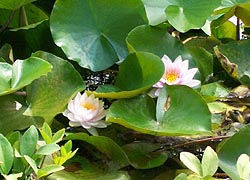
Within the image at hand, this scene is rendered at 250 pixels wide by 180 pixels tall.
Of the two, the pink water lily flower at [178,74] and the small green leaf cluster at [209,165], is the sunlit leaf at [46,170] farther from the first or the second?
the pink water lily flower at [178,74]

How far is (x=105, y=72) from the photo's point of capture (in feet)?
3.55

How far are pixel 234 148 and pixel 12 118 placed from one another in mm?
375

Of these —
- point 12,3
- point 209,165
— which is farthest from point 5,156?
point 12,3

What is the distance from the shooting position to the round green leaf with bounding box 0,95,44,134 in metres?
0.85

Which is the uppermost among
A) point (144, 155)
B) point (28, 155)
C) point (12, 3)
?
point (12, 3)

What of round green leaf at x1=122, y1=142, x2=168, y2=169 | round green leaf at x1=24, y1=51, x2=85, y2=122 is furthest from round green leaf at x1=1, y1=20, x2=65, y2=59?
round green leaf at x1=122, y1=142, x2=168, y2=169

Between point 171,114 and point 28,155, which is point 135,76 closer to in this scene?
point 171,114

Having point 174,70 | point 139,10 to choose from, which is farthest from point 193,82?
point 139,10

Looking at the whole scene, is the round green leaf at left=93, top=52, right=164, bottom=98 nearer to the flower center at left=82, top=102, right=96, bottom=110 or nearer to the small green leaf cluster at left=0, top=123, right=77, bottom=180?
the flower center at left=82, top=102, right=96, bottom=110

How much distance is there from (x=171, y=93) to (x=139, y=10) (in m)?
0.22

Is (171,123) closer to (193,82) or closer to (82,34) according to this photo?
(193,82)

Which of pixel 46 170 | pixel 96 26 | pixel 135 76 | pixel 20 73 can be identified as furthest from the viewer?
pixel 96 26

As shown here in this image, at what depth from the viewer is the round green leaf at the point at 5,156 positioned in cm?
68

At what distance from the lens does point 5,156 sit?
0.69 meters
